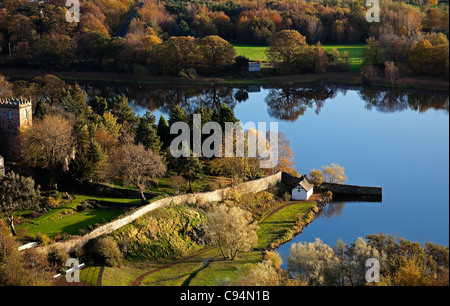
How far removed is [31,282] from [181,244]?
444 inches

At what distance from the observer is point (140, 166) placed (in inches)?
1729

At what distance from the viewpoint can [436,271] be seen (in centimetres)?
3281

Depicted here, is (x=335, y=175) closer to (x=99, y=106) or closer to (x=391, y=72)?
(x=99, y=106)

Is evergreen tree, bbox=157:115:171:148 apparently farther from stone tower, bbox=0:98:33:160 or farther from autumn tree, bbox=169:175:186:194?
stone tower, bbox=0:98:33:160

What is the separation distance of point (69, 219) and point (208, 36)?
54937 millimetres

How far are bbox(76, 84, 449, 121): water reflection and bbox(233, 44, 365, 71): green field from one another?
5951 mm

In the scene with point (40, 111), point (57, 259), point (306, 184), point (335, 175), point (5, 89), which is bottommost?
point (57, 259)

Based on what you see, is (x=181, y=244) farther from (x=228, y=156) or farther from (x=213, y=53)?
(x=213, y=53)

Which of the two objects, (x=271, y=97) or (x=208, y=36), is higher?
(x=208, y=36)

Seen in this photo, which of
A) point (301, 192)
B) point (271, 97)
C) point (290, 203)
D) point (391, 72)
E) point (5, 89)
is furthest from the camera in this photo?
point (271, 97)

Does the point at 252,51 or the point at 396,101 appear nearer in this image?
the point at 396,101

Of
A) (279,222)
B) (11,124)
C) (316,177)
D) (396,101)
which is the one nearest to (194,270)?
(279,222)

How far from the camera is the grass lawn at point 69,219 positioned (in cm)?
3800

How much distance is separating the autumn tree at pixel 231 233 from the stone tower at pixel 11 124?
16.0 metres
